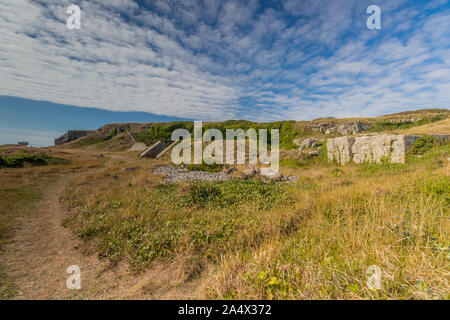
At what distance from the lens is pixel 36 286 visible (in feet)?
10.4

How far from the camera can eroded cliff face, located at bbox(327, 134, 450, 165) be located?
11.7m

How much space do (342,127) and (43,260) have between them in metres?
40.3

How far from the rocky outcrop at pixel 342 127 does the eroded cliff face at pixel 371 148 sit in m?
17.4

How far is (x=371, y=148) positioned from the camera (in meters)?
13.7

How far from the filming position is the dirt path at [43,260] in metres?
3.12

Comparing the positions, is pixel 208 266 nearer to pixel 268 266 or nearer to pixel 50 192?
pixel 268 266

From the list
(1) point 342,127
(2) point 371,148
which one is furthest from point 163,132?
(2) point 371,148

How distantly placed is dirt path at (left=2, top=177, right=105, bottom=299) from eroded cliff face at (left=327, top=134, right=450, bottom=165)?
17.5 metres

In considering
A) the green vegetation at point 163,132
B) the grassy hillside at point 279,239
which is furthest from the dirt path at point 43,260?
the green vegetation at point 163,132

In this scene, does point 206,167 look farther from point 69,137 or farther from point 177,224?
point 69,137

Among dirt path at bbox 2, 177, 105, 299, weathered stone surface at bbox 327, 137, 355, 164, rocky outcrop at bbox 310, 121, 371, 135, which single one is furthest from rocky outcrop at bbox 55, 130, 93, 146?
weathered stone surface at bbox 327, 137, 355, 164
